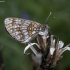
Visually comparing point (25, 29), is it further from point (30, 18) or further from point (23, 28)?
point (30, 18)

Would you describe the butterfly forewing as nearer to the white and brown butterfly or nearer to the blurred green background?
the white and brown butterfly

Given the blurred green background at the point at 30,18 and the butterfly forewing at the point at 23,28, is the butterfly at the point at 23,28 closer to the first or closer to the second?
the butterfly forewing at the point at 23,28

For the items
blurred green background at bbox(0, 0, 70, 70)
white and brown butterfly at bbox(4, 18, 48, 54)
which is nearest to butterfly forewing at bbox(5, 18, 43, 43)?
white and brown butterfly at bbox(4, 18, 48, 54)

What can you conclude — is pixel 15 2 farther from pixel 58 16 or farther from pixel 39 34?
pixel 39 34

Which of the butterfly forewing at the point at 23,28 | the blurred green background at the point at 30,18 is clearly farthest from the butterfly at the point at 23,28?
the blurred green background at the point at 30,18

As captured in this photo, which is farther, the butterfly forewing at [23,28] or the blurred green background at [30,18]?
the blurred green background at [30,18]

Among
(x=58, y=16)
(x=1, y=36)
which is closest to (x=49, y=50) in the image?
(x=1, y=36)
